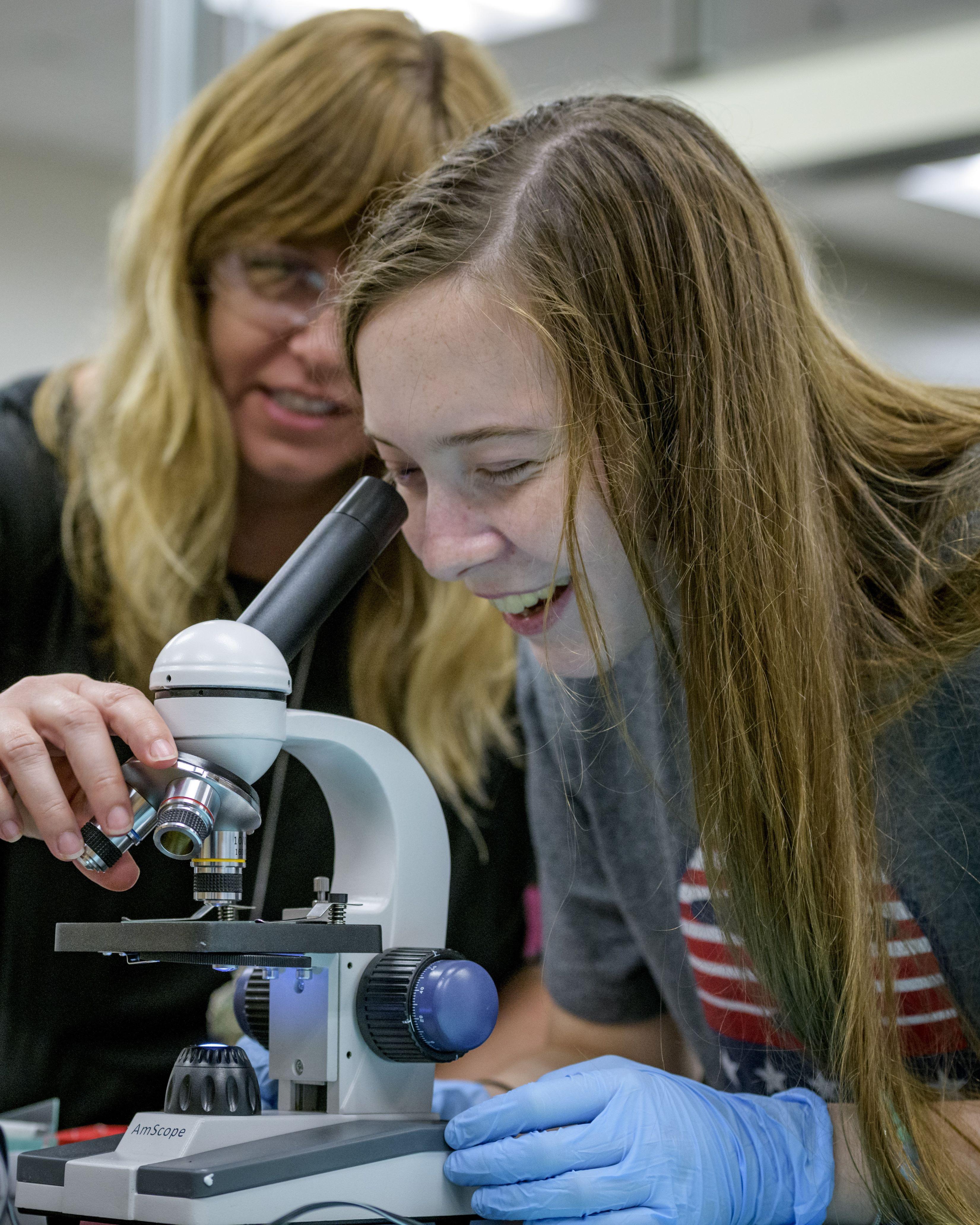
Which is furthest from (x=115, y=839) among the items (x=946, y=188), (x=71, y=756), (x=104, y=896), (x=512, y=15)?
(x=946, y=188)

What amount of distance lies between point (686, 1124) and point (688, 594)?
0.32m

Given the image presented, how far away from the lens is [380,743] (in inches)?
33.9

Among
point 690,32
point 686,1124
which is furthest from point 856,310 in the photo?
point 690,32

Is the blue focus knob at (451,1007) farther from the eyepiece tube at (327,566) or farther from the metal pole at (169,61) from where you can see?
the metal pole at (169,61)

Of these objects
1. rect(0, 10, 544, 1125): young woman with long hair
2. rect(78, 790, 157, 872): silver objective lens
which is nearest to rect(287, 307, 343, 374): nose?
rect(0, 10, 544, 1125): young woman with long hair

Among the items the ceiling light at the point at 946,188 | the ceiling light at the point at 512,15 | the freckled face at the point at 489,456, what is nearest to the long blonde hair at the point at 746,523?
the freckled face at the point at 489,456

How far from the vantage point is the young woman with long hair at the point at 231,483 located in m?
1.11

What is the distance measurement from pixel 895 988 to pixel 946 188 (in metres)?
3.70

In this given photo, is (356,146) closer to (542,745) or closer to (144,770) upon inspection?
(542,745)

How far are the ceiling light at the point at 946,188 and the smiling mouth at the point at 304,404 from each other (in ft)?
8.56

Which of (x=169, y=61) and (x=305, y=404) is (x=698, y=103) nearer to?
(x=305, y=404)

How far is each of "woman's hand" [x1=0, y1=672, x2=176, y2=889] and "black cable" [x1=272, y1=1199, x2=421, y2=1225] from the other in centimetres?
22

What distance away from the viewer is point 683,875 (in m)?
1.01

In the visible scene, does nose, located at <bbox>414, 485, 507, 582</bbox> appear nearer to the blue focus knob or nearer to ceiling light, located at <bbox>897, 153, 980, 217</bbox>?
the blue focus knob
